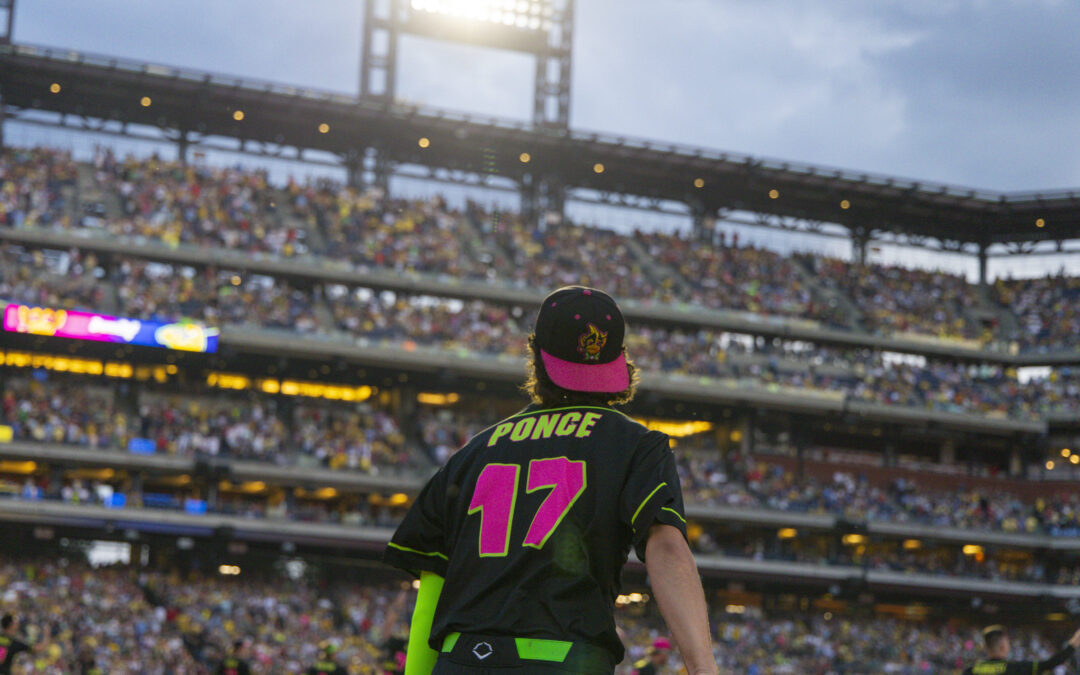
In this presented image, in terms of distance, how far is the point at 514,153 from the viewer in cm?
5269

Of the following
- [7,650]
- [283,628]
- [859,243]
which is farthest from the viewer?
[859,243]

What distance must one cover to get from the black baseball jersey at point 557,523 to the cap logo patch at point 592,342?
0.17 meters

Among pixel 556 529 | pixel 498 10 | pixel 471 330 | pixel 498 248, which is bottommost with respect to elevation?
pixel 556 529

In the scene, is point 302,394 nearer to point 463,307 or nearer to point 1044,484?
point 463,307

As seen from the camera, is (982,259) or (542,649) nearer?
(542,649)

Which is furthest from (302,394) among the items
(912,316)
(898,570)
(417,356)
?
(912,316)

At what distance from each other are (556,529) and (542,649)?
34 centimetres

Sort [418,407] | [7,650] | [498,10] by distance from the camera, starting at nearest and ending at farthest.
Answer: [7,650]
[418,407]
[498,10]

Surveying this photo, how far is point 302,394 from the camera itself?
1725 inches

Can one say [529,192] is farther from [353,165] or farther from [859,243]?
[859,243]

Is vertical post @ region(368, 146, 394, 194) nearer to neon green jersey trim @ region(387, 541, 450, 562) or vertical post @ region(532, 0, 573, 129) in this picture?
vertical post @ region(532, 0, 573, 129)

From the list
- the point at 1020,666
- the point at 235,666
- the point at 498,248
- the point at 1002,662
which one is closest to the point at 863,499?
the point at 498,248

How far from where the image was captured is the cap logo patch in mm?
3570

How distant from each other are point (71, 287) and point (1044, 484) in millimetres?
41368
